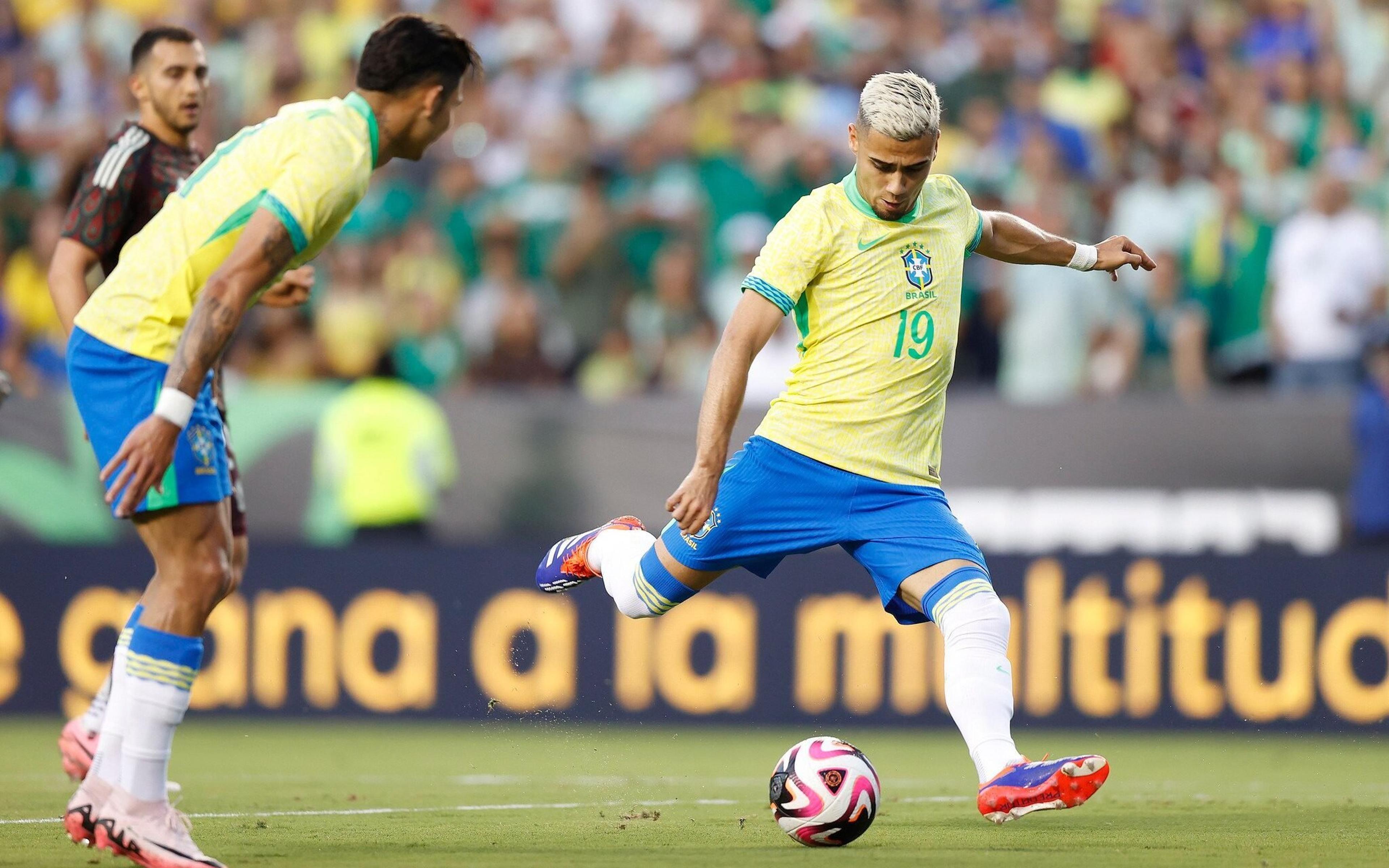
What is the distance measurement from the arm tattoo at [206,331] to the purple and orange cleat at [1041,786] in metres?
2.67

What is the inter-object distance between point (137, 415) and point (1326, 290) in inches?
359

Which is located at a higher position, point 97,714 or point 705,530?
point 705,530

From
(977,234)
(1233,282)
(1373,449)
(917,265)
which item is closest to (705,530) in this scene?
(917,265)

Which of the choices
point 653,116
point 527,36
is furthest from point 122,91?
point 653,116

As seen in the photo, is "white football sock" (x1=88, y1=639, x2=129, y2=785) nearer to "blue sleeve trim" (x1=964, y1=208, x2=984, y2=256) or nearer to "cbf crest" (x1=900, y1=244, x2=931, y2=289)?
"cbf crest" (x1=900, y1=244, x2=931, y2=289)

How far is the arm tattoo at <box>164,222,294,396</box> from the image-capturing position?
5.39 metres

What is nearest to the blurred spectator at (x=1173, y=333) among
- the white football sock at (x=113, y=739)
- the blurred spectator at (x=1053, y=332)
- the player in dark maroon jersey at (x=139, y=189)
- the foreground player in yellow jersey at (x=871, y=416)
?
the blurred spectator at (x=1053, y=332)

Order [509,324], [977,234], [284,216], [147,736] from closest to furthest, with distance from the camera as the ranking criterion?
[284,216] → [147,736] → [977,234] → [509,324]

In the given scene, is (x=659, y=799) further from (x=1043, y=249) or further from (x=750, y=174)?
(x=750, y=174)

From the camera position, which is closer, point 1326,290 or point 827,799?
point 827,799

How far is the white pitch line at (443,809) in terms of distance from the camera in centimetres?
733

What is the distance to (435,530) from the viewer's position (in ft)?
43.2

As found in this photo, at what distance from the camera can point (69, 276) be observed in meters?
7.27

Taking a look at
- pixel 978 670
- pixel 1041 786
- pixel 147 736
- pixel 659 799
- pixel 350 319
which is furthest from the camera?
pixel 350 319
